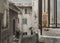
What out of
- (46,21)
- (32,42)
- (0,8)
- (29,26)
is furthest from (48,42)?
(29,26)

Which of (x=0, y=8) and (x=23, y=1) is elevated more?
(x=23, y=1)

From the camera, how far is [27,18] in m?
16.9

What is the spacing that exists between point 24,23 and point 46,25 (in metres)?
13.5

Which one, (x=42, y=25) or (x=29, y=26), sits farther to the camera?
(x=29, y=26)

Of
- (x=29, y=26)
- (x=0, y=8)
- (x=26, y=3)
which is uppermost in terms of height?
(x=26, y=3)

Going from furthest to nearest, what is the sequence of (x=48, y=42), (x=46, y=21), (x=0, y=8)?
(x=0, y=8) < (x=46, y=21) < (x=48, y=42)

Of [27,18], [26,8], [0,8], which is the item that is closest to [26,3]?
[26,8]

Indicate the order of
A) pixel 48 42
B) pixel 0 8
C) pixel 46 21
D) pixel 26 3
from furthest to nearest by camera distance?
1. pixel 26 3
2. pixel 0 8
3. pixel 46 21
4. pixel 48 42

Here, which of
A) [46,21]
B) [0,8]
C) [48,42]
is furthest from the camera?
[0,8]

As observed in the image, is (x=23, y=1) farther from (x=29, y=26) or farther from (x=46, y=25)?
(x=46, y=25)

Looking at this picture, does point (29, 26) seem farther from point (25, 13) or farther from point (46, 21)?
point (46, 21)

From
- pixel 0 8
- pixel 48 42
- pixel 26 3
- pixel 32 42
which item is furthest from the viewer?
pixel 26 3

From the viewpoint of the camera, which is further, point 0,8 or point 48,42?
point 0,8

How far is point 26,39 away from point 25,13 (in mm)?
13030
